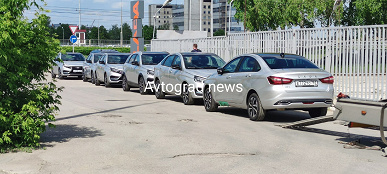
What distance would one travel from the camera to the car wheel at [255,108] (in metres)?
13.0

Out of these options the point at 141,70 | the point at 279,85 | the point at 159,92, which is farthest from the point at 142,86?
the point at 279,85

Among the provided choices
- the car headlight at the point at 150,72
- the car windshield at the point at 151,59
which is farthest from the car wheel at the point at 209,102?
the car windshield at the point at 151,59

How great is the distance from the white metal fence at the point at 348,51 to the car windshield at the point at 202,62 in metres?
2.93

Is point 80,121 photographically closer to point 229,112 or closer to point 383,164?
point 229,112

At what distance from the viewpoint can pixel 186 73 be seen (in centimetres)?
1797

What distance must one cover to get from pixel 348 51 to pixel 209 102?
4820mm

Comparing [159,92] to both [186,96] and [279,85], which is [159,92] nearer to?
[186,96]

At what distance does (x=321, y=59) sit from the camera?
18.7 metres

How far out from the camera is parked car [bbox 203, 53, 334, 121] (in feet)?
41.1

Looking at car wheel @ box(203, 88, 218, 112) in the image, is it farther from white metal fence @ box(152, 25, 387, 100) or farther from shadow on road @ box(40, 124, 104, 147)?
shadow on road @ box(40, 124, 104, 147)

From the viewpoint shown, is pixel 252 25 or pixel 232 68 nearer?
pixel 232 68

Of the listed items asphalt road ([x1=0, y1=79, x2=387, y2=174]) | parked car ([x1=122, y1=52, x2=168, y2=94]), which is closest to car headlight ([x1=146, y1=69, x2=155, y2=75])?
parked car ([x1=122, y1=52, x2=168, y2=94])

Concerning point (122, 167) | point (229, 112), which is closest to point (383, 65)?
point (229, 112)

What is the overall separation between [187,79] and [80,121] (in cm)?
542
